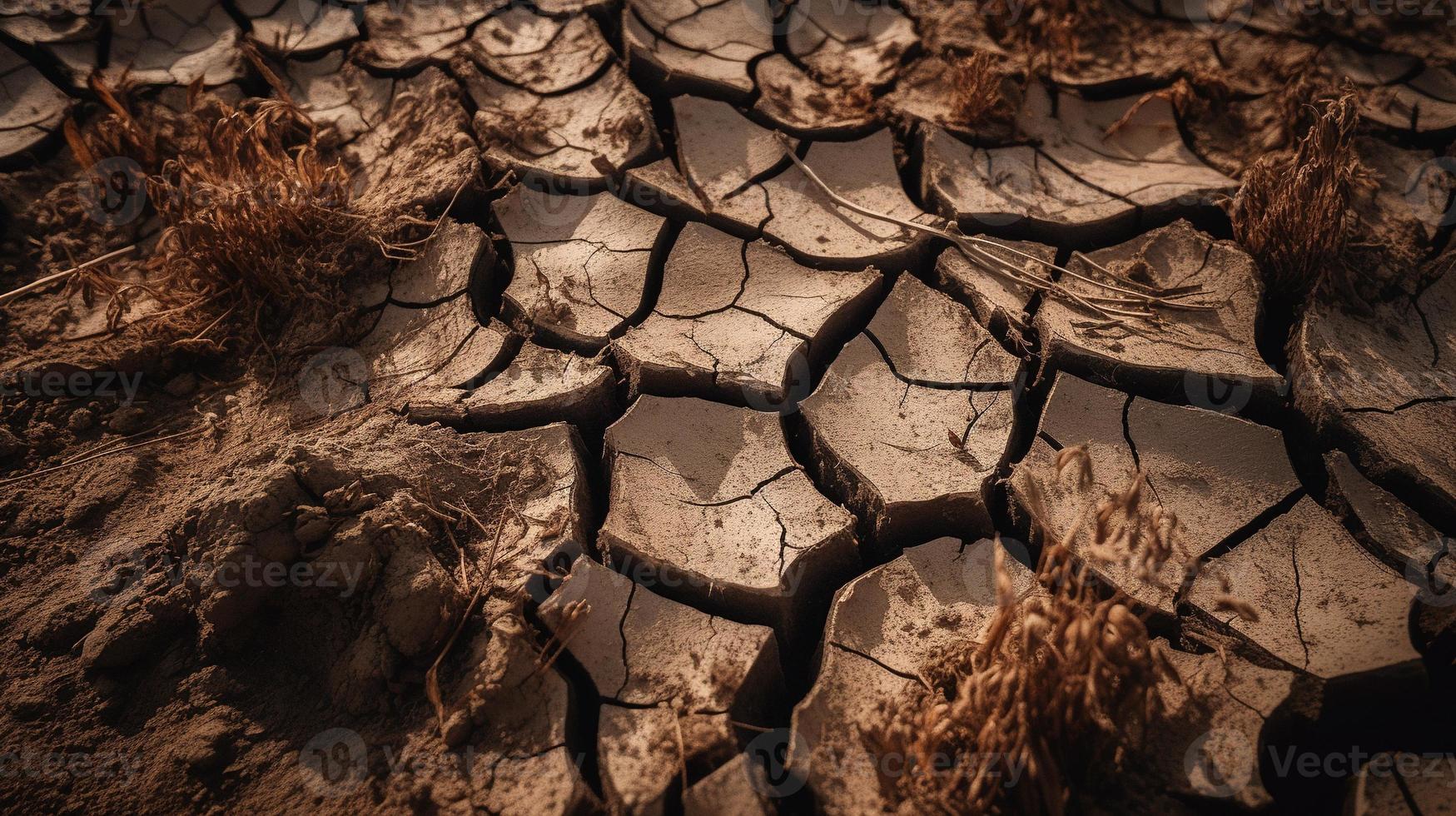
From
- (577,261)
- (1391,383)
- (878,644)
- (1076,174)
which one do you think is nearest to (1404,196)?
(1391,383)

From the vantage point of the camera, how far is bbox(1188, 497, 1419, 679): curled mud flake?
63.4 inches

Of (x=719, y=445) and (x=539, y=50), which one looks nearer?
(x=719, y=445)

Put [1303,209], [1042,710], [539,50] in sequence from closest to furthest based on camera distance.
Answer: [1042,710] < [1303,209] < [539,50]

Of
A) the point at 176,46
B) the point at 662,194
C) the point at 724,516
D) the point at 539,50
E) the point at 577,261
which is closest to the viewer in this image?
the point at 724,516

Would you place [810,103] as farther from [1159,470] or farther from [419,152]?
[1159,470]

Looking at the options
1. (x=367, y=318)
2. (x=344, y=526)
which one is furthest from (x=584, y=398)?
(x=367, y=318)

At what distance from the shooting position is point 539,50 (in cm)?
292

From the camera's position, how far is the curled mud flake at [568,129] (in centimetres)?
253

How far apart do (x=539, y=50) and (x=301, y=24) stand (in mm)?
1016

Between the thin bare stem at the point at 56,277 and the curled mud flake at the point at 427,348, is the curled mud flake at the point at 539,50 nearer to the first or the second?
the curled mud flake at the point at 427,348

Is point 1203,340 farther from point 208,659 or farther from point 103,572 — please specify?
point 103,572

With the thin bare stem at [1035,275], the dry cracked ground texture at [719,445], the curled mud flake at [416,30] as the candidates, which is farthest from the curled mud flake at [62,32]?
the thin bare stem at [1035,275]

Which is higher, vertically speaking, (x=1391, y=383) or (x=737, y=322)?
(x=1391, y=383)

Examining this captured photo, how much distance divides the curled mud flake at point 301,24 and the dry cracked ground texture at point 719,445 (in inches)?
2.5
